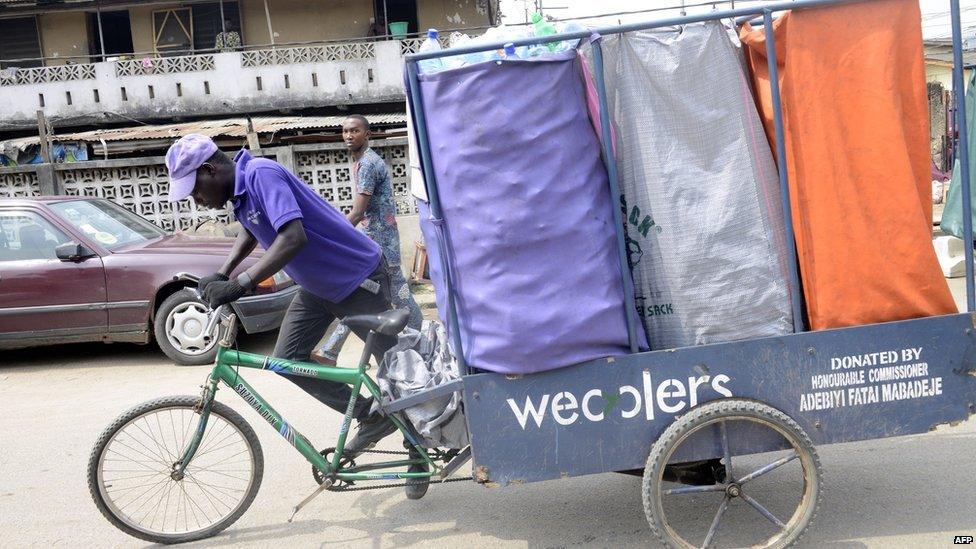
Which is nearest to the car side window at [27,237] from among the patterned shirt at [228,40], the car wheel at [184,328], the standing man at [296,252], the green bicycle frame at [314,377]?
the car wheel at [184,328]

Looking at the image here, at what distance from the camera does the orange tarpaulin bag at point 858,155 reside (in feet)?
8.52

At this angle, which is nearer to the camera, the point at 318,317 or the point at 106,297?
the point at 318,317

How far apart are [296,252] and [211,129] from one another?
514 inches

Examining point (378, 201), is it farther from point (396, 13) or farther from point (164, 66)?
point (396, 13)

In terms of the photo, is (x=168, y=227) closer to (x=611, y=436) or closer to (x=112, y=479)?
(x=112, y=479)

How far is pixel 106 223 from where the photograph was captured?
6910 mm

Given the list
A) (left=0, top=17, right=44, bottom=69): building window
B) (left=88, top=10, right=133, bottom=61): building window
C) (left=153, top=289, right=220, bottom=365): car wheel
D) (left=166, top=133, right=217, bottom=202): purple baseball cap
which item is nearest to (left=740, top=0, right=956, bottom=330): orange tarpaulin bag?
(left=166, top=133, right=217, bottom=202): purple baseball cap

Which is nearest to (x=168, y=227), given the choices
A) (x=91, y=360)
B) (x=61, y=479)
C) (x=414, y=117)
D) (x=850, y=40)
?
(x=91, y=360)

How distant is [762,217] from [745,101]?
0.39 m

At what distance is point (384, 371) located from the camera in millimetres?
3174

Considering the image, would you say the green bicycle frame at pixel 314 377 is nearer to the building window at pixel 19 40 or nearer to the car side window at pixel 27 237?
the car side window at pixel 27 237

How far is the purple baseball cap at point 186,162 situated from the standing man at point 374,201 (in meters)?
2.27

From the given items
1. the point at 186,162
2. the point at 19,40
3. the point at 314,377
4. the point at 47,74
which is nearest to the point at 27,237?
the point at 186,162

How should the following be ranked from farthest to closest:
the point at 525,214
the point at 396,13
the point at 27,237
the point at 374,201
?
the point at 396,13 → the point at 27,237 → the point at 374,201 → the point at 525,214
